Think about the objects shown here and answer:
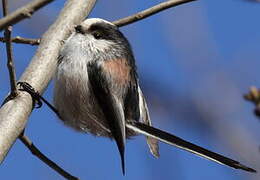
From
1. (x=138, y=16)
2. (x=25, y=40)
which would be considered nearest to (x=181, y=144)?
(x=138, y=16)

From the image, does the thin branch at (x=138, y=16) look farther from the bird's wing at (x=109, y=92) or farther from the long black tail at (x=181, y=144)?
the long black tail at (x=181, y=144)

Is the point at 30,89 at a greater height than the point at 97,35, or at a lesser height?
lesser

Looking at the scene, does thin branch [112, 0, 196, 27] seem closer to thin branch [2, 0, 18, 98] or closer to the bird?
the bird

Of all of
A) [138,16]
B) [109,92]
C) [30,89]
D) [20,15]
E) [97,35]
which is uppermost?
[20,15]

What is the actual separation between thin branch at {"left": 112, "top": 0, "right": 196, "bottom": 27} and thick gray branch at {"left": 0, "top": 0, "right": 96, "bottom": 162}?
168 millimetres

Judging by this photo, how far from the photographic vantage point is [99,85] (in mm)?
2275

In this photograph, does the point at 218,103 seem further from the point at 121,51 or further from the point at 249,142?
the point at 121,51

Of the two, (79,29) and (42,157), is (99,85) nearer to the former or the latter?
(79,29)

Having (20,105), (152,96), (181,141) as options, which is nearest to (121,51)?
(181,141)

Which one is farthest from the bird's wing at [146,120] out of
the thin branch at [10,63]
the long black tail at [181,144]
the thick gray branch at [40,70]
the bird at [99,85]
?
the thin branch at [10,63]

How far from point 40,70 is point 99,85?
421mm

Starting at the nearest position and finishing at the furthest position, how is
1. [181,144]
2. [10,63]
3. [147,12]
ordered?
1. [10,63]
2. [181,144]
3. [147,12]

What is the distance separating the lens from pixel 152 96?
1473 mm

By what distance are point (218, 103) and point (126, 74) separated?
0.95 meters
